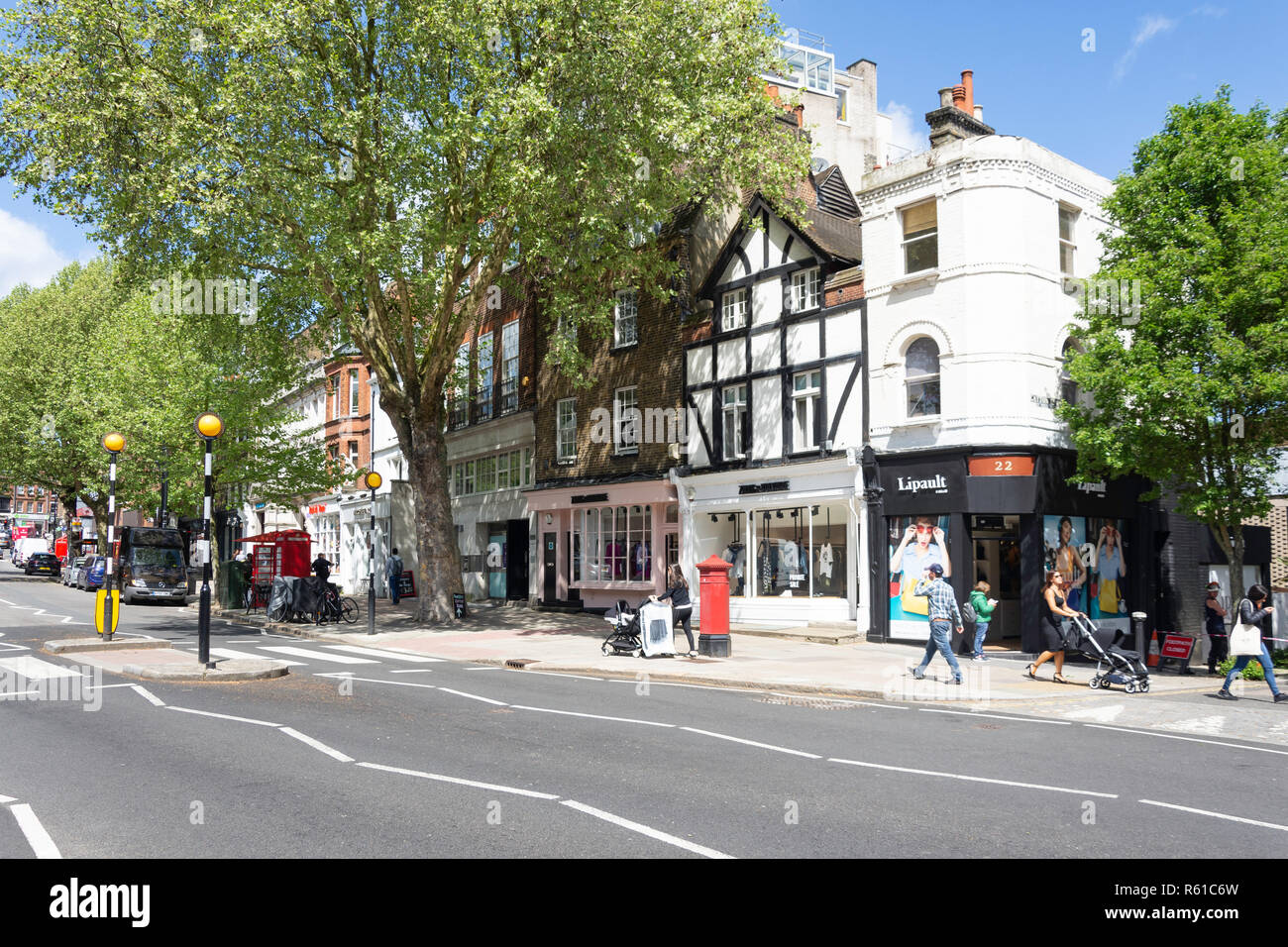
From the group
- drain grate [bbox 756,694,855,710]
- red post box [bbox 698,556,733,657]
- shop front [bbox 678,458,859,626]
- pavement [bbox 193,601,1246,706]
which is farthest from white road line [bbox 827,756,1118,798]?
shop front [bbox 678,458,859,626]

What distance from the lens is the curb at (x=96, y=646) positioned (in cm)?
1645

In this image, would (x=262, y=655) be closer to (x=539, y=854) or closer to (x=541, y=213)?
(x=541, y=213)

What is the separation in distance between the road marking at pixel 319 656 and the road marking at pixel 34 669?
407 cm

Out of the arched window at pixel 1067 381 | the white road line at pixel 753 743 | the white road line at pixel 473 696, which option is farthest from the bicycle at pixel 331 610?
the arched window at pixel 1067 381

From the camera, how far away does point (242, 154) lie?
19.8 meters

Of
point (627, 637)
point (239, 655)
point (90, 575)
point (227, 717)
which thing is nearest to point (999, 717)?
point (627, 637)

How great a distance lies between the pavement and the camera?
14.2 m

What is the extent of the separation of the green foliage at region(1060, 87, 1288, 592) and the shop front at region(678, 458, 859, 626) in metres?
5.71

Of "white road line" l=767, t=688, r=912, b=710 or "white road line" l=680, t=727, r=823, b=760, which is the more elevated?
"white road line" l=680, t=727, r=823, b=760

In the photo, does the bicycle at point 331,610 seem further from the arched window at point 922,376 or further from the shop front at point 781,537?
the arched window at point 922,376

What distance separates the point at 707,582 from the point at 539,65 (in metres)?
12.0

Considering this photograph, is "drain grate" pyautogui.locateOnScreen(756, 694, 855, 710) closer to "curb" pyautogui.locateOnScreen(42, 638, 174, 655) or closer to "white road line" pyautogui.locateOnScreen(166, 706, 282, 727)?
"white road line" pyautogui.locateOnScreen(166, 706, 282, 727)

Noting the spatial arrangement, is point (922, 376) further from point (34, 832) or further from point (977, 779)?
point (34, 832)

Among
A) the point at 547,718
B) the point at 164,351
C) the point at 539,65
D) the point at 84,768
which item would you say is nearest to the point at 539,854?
the point at 84,768
